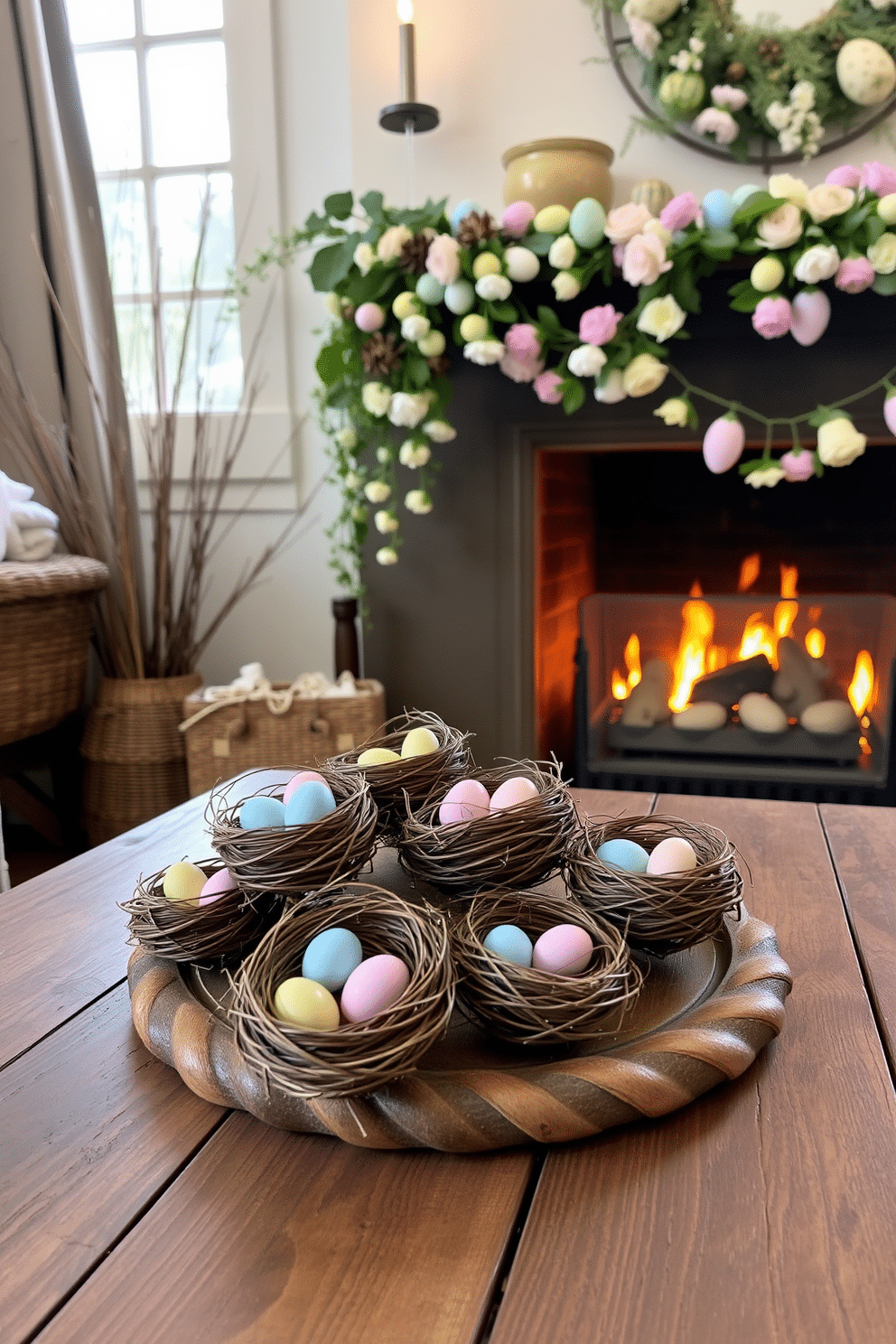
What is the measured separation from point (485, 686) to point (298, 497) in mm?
701

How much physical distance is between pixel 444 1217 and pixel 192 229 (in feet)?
8.23

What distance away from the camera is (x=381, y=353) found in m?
1.88

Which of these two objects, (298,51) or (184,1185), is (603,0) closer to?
(298,51)

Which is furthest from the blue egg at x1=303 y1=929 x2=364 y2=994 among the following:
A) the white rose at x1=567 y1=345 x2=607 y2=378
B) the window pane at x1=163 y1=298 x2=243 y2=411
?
the window pane at x1=163 y1=298 x2=243 y2=411

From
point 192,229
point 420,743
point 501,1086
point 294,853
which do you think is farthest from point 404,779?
point 192,229

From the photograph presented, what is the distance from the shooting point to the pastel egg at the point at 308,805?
0.59 metres

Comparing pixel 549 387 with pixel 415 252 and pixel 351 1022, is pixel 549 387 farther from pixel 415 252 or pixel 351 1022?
pixel 351 1022

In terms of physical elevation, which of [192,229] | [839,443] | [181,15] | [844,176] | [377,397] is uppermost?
[181,15]

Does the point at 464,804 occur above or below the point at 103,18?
below

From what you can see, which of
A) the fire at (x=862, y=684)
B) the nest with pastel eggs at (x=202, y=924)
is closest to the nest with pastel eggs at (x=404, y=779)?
the nest with pastel eggs at (x=202, y=924)

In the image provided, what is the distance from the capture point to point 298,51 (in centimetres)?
228

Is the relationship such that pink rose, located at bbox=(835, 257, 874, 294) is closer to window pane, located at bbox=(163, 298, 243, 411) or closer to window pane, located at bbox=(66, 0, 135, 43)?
window pane, located at bbox=(163, 298, 243, 411)

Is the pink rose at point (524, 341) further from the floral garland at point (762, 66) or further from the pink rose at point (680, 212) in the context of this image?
the floral garland at point (762, 66)

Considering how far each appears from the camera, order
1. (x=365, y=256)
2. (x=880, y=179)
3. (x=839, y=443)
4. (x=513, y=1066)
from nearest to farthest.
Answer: (x=513, y=1066) < (x=880, y=179) < (x=839, y=443) < (x=365, y=256)
